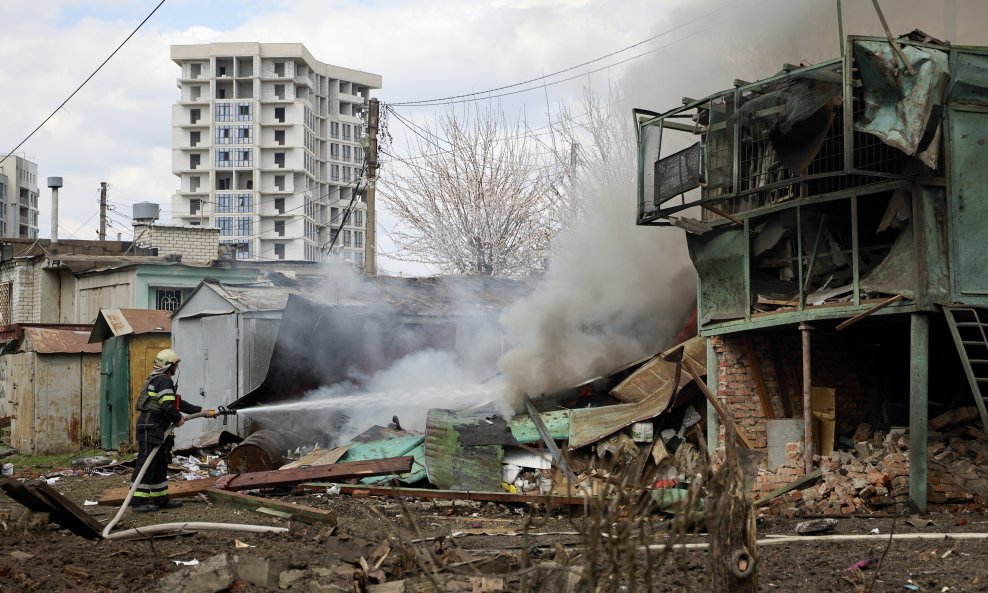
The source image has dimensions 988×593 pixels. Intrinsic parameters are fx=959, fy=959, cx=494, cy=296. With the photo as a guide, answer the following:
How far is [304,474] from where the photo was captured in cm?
1270

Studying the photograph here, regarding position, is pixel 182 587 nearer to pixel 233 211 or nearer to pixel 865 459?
pixel 865 459

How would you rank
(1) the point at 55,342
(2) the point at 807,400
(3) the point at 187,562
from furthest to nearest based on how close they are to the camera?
1. (1) the point at 55,342
2. (2) the point at 807,400
3. (3) the point at 187,562

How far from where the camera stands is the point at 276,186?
9850 centimetres

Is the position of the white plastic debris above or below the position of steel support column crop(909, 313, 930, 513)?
below

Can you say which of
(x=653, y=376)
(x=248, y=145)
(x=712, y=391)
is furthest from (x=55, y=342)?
(x=248, y=145)

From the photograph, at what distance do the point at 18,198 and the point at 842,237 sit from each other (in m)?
96.3

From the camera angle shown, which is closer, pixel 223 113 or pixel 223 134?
pixel 223 113

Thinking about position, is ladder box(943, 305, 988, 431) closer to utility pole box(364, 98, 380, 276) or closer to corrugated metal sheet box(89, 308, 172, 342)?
corrugated metal sheet box(89, 308, 172, 342)

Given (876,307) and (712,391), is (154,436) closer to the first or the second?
(712,391)

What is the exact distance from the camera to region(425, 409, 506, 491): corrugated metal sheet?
12.9 meters

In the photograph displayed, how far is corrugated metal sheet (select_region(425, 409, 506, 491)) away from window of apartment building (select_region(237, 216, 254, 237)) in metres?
86.5

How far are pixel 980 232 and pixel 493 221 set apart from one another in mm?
23167

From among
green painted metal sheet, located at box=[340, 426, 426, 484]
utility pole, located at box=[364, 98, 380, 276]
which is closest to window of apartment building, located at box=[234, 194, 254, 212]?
utility pole, located at box=[364, 98, 380, 276]

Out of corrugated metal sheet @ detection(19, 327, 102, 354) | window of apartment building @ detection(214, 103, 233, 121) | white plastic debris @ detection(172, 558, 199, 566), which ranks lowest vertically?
white plastic debris @ detection(172, 558, 199, 566)
